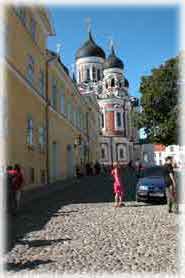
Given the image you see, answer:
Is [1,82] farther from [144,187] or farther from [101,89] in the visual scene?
[101,89]

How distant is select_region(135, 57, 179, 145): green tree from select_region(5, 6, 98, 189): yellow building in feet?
19.2

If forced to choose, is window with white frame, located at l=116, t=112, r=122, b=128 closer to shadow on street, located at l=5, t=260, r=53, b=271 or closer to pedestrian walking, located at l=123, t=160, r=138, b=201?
pedestrian walking, located at l=123, t=160, r=138, b=201

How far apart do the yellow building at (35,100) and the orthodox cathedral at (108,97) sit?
4138cm

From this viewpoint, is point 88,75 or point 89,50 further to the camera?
point 88,75

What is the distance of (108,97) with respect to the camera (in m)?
75.6

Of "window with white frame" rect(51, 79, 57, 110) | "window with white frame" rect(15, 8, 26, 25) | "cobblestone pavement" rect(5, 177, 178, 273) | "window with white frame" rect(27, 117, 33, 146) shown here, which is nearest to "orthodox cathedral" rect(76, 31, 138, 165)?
"window with white frame" rect(51, 79, 57, 110)

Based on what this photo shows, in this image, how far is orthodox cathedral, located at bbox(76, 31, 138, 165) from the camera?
247ft

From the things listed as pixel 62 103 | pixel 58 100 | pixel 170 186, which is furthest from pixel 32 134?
pixel 170 186

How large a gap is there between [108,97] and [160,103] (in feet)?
165

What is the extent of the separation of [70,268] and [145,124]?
Result: 70.3 feet

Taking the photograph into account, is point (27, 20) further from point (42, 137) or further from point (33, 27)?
point (42, 137)

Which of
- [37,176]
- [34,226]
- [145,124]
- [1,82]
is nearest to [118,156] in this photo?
[145,124]

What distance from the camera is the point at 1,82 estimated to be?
15.6 m

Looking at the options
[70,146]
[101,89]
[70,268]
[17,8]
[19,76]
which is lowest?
[70,268]
